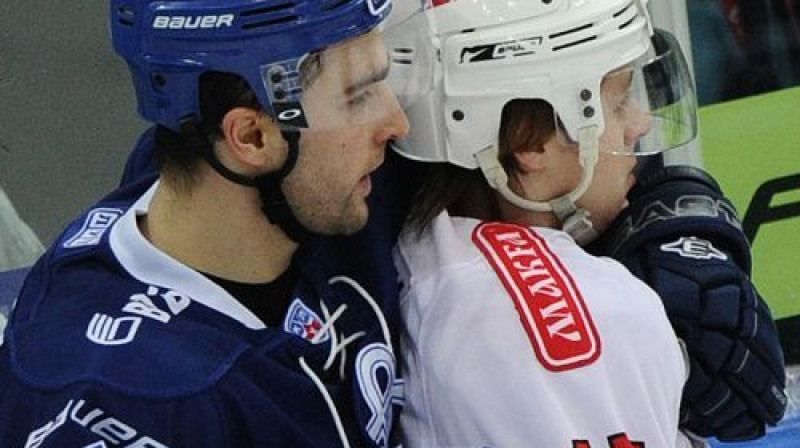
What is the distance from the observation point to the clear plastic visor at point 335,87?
6.50 ft

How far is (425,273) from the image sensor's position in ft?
7.18

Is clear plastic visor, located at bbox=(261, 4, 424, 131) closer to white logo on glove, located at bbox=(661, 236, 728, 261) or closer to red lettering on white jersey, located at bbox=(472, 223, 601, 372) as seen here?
red lettering on white jersey, located at bbox=(472, 223, 601, 372)

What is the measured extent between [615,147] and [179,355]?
0.74m

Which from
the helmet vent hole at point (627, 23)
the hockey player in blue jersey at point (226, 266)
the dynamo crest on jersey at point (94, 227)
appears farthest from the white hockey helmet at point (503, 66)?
the dynamo crest on jersey at point (94, 227)

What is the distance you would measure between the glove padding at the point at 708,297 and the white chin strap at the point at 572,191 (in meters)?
0.08

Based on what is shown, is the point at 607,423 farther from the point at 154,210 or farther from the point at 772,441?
the point at 772,441

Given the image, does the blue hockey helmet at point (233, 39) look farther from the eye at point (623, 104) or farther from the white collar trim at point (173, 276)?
the eye at point (623, 104)

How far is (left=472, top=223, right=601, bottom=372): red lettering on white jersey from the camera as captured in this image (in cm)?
200

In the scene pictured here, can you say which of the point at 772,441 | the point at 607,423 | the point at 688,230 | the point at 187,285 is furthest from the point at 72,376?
the point at 772,441

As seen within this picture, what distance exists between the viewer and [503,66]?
2.15 metres

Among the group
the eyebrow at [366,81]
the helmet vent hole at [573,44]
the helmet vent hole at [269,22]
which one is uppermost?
the helmet vent hole at [269,22]

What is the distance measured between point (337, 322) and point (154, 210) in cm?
30

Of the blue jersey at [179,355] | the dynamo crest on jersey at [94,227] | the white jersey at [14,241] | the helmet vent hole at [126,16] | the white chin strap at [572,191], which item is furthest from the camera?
the white jersey at [14,241]

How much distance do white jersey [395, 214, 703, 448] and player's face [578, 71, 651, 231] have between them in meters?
0.19
